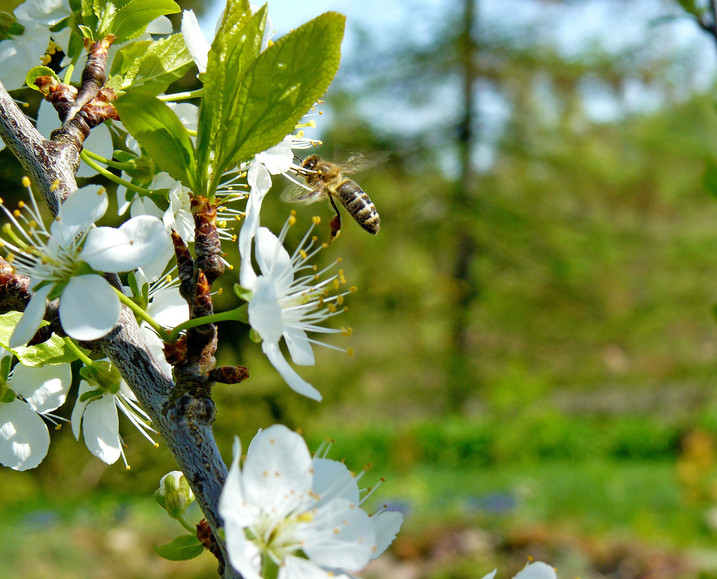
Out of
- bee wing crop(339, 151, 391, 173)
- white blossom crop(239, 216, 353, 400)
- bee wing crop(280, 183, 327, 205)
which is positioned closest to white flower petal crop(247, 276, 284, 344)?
white blossom crop(239, 216, 353, 400)

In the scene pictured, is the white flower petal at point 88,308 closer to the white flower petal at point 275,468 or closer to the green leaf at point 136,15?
the white flower petal at point 275,468

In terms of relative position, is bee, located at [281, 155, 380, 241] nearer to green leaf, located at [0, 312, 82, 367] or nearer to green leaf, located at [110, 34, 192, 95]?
green leaf, located at [110, 34, 192, 95]

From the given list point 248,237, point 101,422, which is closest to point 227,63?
point 248,237

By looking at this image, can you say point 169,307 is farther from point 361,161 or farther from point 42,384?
point 361,161

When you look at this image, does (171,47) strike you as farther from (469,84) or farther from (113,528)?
(469,84)

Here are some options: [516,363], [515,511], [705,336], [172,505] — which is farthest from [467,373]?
[172,505]
